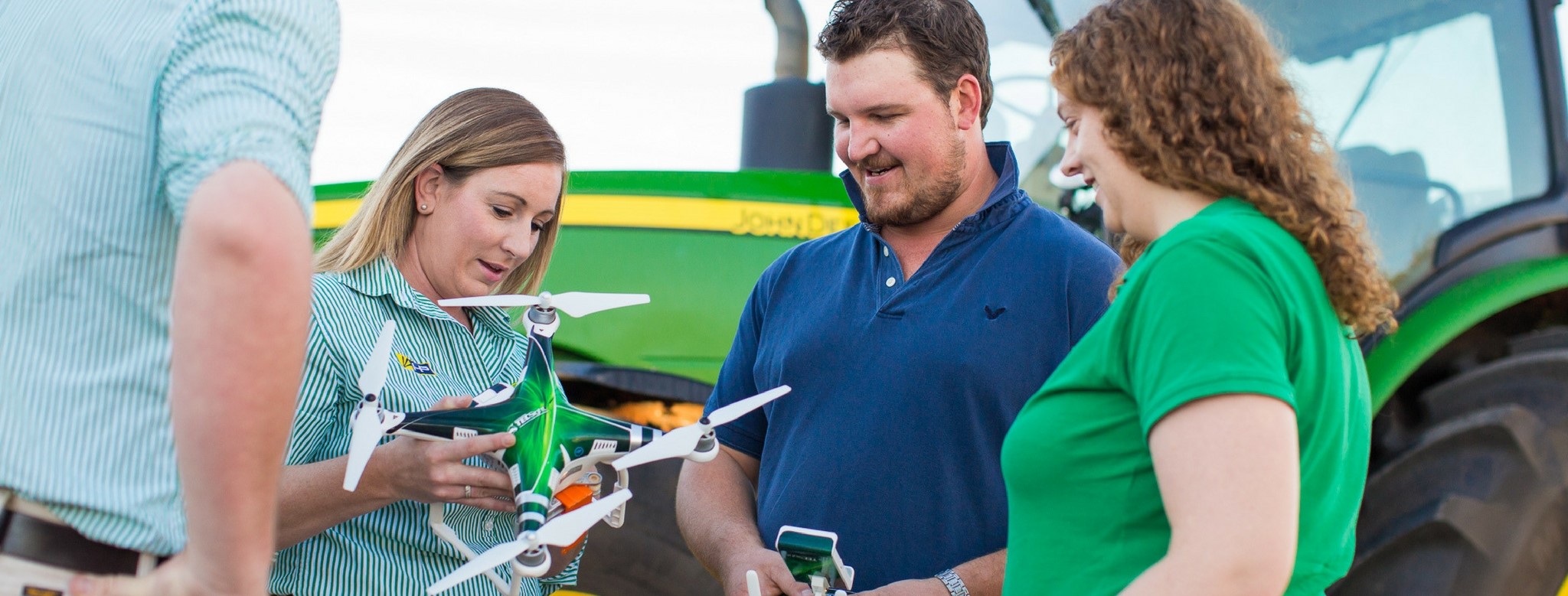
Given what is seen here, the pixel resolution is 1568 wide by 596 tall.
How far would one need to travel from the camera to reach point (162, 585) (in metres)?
1.16

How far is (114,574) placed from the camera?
1.17 m

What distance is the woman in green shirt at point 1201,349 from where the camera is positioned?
118 cm

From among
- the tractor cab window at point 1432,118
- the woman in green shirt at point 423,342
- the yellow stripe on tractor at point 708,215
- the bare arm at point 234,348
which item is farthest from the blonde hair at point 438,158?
the tractor cab window at point 1432,118

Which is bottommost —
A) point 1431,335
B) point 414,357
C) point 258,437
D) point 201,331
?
point 1431,335

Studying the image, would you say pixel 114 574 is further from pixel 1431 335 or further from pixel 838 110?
pixel 1431 335

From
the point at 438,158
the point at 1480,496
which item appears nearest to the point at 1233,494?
the point at 438,158

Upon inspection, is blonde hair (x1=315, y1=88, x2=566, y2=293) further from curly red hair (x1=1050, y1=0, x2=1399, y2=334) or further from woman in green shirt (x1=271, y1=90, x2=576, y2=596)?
curly red hair (x1=1050, y1=0, x2=1399, y2=334)

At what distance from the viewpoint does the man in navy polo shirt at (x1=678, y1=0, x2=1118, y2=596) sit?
199cm

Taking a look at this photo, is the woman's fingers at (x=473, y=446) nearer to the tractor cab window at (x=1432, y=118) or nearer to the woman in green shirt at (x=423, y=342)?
the woman in green shirt at (x=423, y=342)

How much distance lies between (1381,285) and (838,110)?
3.53 feet

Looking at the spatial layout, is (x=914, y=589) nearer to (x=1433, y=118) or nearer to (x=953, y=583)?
(x=953, y=583)

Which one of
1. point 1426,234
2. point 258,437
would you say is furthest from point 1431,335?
point 258,437

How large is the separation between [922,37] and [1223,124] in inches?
35.6

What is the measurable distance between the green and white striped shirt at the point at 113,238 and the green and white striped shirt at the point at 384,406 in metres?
0.64
